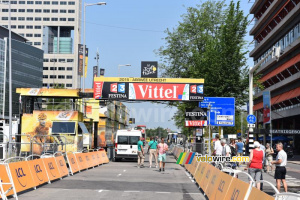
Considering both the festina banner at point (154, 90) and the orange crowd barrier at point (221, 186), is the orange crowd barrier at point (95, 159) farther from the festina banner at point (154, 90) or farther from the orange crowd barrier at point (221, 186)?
the orange crowd barrier at point (221, 186)

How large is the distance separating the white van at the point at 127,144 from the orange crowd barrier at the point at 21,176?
20411 mm

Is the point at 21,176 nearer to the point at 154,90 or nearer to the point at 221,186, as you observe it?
the point at 221,186

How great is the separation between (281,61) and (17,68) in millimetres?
80539

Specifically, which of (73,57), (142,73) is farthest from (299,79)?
(73,57)

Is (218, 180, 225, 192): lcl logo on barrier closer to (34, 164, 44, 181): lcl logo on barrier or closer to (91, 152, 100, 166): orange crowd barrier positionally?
(34, 164, 44, 181): lcl logo on barrier

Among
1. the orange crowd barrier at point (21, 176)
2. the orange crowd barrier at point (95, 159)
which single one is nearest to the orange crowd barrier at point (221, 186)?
the orange crowd barrier at point (21, 176)

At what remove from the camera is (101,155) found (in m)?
33.5

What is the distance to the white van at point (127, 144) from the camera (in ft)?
119

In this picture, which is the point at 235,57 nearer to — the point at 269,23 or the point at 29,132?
the point at 29,132

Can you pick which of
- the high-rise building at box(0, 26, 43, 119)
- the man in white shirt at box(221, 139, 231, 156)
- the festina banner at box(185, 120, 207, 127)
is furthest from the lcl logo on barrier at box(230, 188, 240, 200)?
the high-rise building at box(0, 26, 43, 119)

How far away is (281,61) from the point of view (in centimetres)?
7119

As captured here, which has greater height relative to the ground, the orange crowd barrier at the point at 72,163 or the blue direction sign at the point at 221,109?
the blue direction sign at the point at 221,109

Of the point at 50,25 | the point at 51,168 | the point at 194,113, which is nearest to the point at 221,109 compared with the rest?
the point at 194,113

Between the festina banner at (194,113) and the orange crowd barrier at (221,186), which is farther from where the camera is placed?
the festina banner at (194,113)
